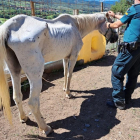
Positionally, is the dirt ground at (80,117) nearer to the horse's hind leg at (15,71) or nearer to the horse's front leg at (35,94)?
the horse's hind leg at (15,71)

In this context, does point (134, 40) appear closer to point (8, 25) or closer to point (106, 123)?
point (106, 123)

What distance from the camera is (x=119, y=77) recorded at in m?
3.14

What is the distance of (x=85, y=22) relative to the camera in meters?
3.67

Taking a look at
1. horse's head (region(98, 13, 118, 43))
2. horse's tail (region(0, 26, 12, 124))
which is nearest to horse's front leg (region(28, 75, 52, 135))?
horse's tail (region(0, 26, 12, 124))

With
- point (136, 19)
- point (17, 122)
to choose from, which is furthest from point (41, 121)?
point (136, 19)

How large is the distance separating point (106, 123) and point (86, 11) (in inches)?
217

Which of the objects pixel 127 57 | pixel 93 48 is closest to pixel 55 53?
pixel 127 57

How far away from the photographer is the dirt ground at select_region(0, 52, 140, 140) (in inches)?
107

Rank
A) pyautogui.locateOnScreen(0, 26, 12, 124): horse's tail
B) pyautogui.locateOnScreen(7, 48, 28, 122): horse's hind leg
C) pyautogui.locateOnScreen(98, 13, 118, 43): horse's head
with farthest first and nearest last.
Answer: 1. pyautogui.locateOnScreen(98, 13, 118, 43): horse's head
2. pyautogui.locateOnScreen(7, 48, 28, 122): horse's hind leg
3. pyautogui.locateOnScreen(0, 26, 12, 124): horse's tail

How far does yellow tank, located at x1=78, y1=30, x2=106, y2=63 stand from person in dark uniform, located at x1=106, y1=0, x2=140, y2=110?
8.95 ft

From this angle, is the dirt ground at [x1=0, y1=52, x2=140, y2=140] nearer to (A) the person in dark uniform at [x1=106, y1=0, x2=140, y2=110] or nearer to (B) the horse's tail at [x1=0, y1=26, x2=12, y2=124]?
(A) the person in dark uniform at [x1=106, y1=0, x2=140, y2=110]

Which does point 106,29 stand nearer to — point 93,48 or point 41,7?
point 41,7

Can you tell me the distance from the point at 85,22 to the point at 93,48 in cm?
305

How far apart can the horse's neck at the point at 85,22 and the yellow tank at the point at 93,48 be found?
1.95 m
